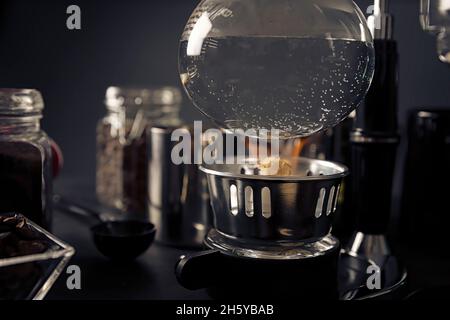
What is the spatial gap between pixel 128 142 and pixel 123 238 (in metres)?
0.30

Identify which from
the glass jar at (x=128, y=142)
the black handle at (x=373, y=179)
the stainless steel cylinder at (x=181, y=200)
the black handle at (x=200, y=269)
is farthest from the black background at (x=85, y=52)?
the black handle at (x=200, y=269)

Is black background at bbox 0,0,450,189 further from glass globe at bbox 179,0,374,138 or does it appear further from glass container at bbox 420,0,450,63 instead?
glass globe at bbox 179,0,374,138

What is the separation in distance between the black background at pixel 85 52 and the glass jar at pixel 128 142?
1.29 feet

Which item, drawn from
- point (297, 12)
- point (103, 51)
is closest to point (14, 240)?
point (297, 12)

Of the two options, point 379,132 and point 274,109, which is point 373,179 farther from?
point 274,109

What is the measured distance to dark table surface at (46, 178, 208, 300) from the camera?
2.01 ft

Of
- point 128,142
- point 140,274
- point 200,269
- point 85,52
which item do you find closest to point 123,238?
point 140,274

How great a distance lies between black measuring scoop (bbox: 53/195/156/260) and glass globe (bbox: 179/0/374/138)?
214 millimetres

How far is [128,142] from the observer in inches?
38.8

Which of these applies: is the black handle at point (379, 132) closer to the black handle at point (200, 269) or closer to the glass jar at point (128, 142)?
the black handle at point (200, 269)

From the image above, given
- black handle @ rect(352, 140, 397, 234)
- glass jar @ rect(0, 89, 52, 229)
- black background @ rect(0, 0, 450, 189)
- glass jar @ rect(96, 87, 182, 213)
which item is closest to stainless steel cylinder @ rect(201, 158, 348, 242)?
black handle @ rect(352, 140, 397, 234)

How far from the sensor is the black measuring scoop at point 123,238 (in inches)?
28.3

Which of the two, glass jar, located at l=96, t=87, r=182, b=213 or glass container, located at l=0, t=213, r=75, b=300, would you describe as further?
glass jar, located at l=96, t=87, r=182, b=213

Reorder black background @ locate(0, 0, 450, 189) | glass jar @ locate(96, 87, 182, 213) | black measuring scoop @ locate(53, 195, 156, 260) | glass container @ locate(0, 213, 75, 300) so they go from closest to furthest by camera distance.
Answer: glass container @ locate(0, 213, 75, 300) → black measuring scoop @ locate(53, 195, 156, 260) → glass jar @ locate(96, 87, 182, 213) → black background @ locate(0, 0, 450, 189)
